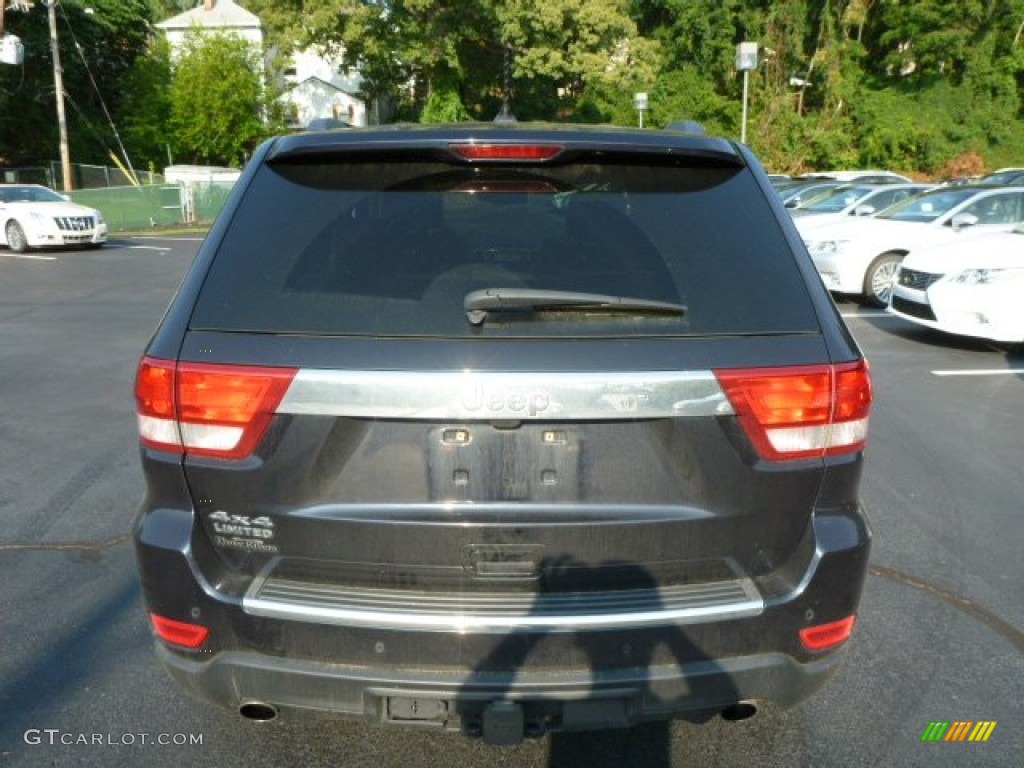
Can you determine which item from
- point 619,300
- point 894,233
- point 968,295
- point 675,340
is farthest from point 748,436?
point 894,233

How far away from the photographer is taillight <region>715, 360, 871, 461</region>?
2.11 m

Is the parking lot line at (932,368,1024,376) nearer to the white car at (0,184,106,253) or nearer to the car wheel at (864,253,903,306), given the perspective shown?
the car wheel at (864,253,903,306)

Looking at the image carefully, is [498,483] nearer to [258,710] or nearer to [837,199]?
[258,710]

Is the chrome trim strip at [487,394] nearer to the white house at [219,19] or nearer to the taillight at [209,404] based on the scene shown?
the taillight at [209,404]

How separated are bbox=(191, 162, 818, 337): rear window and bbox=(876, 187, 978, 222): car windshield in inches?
434

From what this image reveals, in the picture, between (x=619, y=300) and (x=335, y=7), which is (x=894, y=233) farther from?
(x=335, y=7)

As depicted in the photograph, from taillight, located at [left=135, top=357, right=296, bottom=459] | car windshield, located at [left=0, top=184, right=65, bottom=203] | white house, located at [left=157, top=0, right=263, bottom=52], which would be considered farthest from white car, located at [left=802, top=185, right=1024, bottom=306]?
white house, located at [left=157, top=0, right=263, bottom=52]

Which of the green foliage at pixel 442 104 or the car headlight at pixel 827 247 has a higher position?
the green foliage at pixel 442 104

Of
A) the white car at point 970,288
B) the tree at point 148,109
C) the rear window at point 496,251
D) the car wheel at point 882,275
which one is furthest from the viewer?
the tree at point 148,109

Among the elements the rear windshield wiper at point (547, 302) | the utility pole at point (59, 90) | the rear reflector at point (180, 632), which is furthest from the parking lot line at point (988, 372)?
the utility pole at point (59, 90)

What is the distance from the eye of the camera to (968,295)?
341 inches

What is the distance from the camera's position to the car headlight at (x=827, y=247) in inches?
474

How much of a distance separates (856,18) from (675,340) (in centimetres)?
4619

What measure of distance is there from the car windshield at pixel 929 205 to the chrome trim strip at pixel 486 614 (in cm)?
1142
